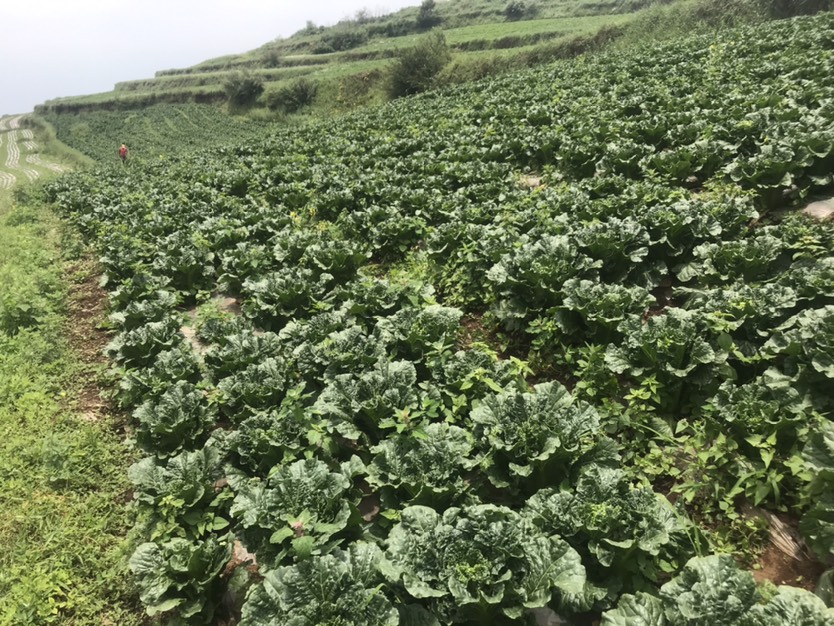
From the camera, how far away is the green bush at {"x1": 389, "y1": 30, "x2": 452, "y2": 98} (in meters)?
38.4

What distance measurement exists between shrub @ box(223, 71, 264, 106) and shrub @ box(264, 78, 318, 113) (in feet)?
23.0

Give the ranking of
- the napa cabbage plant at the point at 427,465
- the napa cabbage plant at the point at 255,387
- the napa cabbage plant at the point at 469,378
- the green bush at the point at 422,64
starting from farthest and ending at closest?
the green bush at the point at 422,64 → the napa cabbage plant at the point at 255,387 → the napa cabbage plant at the point at 469,378 → the napa cabbage plant at the point at 427,465

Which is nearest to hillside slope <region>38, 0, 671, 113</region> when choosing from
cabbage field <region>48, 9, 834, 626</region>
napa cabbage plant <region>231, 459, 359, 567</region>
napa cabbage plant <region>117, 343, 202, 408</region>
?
cabbage field <region>48, 9, 834, 626</region>

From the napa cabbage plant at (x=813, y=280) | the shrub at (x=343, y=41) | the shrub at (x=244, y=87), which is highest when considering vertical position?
the shrub at (x=343, y=41)

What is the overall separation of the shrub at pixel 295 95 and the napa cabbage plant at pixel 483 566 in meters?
52.7

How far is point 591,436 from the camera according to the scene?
15.1ft

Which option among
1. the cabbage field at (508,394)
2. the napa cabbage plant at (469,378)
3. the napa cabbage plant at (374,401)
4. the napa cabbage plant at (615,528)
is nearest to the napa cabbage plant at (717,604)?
the cabbage field at (508,394)

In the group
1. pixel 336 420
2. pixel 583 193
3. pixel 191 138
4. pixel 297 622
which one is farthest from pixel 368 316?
pixel 191 138

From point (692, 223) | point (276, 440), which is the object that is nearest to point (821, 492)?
point (692, 223)

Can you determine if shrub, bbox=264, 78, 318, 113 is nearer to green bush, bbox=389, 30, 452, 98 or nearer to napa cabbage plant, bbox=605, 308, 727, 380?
green bush, bbox=389, 30, 452, 98

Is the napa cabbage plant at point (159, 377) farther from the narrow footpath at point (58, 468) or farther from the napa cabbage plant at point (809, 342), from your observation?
the napa cabbage plant at point (809, 342)

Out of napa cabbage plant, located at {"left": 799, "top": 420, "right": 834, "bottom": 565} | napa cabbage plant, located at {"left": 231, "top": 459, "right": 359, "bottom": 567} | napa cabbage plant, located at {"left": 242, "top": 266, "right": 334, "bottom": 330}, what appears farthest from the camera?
napa cabbage plant, located at {"left": 242, "top": 266, "right": 334, "bottom": 330}

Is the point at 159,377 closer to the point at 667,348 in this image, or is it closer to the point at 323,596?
the point at 323,596

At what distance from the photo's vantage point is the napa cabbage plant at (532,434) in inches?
158
